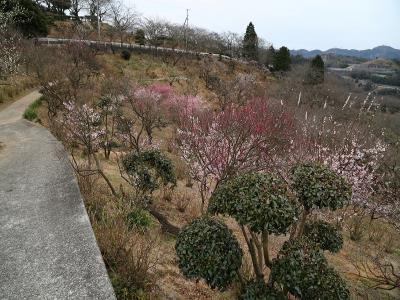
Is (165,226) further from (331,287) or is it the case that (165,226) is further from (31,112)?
(31,112)

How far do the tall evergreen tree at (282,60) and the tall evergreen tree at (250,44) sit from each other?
343 cm

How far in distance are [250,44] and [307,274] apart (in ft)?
171

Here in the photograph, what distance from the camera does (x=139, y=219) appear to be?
8.36 meters

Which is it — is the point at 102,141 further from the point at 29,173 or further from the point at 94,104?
the point at 94,104

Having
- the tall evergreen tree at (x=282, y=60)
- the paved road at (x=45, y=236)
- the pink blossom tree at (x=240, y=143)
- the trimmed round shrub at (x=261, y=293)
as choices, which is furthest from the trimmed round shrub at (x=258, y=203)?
the tall evergreen tree at (x=282, y=60)

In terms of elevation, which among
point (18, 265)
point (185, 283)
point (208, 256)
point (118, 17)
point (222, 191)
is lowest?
point (185, 283)

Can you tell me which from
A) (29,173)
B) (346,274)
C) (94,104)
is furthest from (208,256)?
(94,104)

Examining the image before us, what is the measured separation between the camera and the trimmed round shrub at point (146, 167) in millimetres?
8633

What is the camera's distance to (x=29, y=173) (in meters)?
9.58

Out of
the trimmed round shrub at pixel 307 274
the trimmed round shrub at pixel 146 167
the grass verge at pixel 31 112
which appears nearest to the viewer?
the trimmed round shrub at pixel 307 274

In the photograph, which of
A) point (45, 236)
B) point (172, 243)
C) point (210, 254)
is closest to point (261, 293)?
point (210, 254)

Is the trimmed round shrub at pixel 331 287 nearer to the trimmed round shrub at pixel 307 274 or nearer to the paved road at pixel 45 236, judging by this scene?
the trimmed round shrub at pixel 307 274

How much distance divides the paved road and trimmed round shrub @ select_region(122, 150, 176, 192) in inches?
55.5

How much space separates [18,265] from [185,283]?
2919 millimetres
